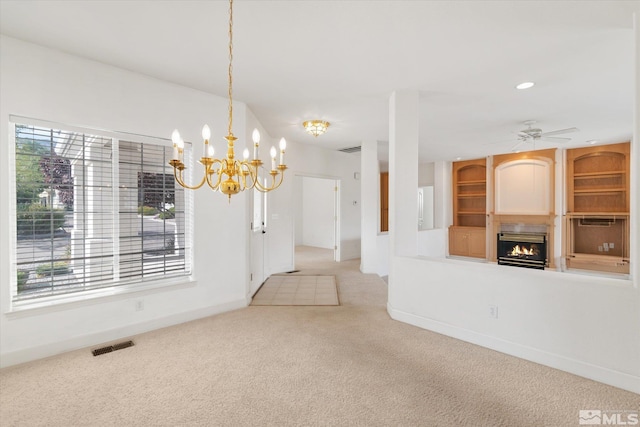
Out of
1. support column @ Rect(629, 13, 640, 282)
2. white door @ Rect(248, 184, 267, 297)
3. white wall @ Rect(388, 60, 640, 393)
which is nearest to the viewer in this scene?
support column @ Rect(629, 13, 640, 282)

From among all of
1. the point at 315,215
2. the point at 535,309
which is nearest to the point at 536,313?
the point at 535,309

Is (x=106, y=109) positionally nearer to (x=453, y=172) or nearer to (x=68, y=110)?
(x=68, y=110)

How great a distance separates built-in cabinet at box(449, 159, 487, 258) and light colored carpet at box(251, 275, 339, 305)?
4.75m

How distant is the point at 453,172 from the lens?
8.51m

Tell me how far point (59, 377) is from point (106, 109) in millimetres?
2455

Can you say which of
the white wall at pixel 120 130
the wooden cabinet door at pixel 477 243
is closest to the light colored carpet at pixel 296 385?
the white wall at pixel 120 130

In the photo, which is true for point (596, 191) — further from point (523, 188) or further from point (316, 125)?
point (316, 125)

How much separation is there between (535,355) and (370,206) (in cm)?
382

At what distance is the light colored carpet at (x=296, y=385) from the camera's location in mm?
1864

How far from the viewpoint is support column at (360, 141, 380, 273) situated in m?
5.93

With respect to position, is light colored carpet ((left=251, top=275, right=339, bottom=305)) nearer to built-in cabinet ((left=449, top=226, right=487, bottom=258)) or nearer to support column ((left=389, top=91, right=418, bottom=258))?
support column ((left=389, top=91, right=418, bottom=258))

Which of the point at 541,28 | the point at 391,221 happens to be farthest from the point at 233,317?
the point at 541,28

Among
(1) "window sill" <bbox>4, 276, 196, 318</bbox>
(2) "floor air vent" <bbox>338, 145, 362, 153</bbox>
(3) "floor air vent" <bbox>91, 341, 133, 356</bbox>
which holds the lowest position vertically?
(3) "floor air vent" <bbox>91, 341, 133, 356</bbox>

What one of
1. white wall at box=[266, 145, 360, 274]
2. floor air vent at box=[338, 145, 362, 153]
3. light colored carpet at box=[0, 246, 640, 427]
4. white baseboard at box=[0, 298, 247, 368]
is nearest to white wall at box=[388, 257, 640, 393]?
light colored carpet at box=[0, 246, 640, 427]
